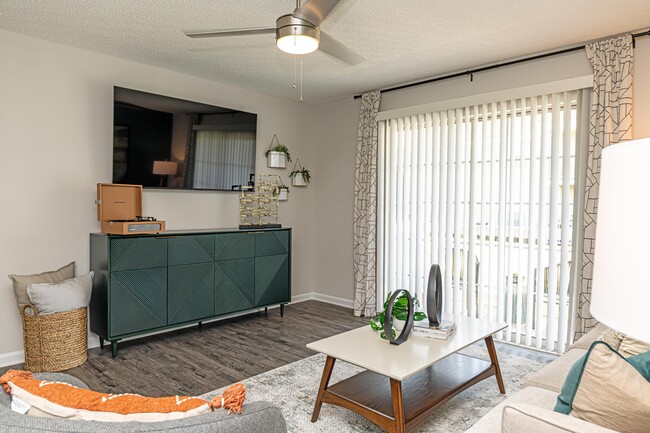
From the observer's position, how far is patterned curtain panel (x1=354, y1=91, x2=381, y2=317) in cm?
479

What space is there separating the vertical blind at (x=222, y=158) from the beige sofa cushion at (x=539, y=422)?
145 inches

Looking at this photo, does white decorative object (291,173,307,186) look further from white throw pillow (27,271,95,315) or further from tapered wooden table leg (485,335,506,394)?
tapered wooden table leg (485,335,506,394)

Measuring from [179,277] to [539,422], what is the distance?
3.28 m

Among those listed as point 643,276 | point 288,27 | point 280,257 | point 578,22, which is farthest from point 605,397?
point 280,257

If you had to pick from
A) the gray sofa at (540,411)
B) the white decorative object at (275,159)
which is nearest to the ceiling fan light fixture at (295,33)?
the gray sofa at (540,411)

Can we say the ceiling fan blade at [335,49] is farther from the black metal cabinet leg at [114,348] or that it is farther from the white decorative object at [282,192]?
the black metal cabinet leg at [114,348]

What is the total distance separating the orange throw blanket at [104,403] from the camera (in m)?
0.84

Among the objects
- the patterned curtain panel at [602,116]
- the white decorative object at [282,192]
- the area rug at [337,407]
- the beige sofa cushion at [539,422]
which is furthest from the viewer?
the white decorative object at [282,192]

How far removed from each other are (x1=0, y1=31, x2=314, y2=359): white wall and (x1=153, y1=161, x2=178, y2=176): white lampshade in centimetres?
24

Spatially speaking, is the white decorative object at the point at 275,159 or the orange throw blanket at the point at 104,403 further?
the white decorative object at the point at 275,159

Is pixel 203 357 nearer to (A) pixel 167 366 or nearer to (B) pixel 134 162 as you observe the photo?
(A) pixel 167 366

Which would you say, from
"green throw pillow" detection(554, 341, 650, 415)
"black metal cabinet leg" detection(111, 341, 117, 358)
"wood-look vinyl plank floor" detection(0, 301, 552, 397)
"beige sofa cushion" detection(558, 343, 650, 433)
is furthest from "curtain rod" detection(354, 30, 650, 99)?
"black metal cabinet leg" detection(111, 341, 117, 358)

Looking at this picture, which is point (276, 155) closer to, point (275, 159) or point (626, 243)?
point (275, 159)

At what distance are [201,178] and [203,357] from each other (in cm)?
180
